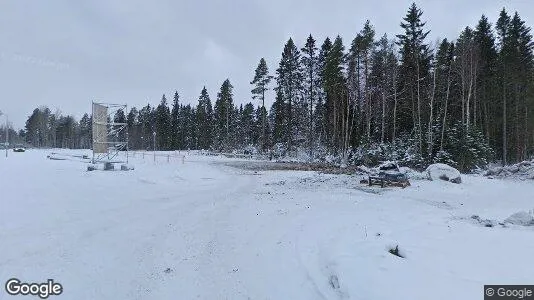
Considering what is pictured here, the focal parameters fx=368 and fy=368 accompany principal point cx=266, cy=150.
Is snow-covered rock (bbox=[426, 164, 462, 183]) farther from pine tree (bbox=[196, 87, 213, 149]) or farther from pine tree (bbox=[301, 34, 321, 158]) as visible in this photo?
pine tree (bbox=[196, 87, 213, 149])

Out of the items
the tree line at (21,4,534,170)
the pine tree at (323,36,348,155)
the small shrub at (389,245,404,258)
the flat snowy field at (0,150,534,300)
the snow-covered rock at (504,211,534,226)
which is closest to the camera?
the flat snowy field at (0,150,534,300)

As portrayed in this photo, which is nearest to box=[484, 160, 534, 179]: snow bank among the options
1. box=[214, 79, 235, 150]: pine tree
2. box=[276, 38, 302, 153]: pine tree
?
box=[276, 38, 302, 153]: pine tree

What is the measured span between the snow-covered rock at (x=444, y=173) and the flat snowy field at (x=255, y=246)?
5.67 meters

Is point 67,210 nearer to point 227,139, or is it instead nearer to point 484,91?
point 484,91

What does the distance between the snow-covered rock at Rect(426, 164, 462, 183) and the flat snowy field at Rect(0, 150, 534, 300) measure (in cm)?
567

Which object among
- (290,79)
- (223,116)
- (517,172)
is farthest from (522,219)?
(223,116)

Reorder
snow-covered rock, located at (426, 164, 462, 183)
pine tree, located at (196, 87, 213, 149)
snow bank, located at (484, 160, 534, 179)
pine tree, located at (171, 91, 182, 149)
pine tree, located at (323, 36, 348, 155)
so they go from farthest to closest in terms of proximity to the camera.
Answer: pine tree, located at (171, 91, 182, 149) < pine tree, located at (196, 87, 213, 149) < pine tree, located at (323, 36, 348, 155) < snow bank, located at (484, 160, 534, 179) < snow-covered rock, located at (426, 164, 462, 183)

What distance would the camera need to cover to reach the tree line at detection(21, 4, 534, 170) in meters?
34.2

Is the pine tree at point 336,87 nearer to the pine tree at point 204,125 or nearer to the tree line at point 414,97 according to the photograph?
the tree line at point 414,97

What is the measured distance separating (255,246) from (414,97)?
36.7 m

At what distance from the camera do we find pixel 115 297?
17.9 ft

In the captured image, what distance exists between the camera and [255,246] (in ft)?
27.1

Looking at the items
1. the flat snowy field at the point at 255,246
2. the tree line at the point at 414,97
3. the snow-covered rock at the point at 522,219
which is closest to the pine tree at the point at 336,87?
the tree line at the point at 414,97

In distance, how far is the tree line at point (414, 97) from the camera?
112 ft
